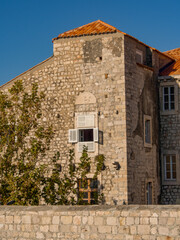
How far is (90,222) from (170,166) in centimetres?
1266

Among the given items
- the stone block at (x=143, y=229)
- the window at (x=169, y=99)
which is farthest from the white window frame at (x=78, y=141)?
the stone block at (x=143, y=229)

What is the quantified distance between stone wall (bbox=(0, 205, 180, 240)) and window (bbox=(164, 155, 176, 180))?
40.3 feet

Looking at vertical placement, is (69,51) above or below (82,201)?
above

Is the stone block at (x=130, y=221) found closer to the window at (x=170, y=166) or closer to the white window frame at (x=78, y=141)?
the white window frame at (x=78, y=141)

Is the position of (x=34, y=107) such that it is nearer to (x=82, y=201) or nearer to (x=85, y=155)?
(x=85, y=155)

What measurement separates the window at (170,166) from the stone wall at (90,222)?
12290 mm

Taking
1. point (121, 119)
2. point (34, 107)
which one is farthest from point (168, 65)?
point (34, 107)

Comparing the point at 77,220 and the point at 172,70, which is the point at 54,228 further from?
the point at 172,70

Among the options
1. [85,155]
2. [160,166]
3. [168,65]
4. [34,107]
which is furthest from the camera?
[168,65]

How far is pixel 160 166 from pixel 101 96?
509cm

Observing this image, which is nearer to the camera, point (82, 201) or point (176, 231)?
point (176, 231)

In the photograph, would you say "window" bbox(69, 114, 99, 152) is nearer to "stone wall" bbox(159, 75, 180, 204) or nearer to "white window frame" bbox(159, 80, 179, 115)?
"stone wall" bbox(159, 75, 180, 204)

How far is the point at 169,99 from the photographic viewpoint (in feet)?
81.5

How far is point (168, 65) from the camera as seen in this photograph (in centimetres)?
2678
